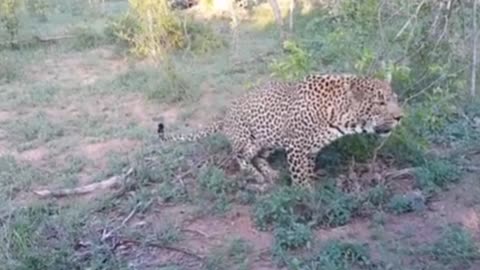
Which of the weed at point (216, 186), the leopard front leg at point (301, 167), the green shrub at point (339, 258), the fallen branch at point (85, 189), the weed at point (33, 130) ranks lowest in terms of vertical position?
the weed at point (33, 130)

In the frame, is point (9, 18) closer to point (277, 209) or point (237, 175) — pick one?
point (237, 175)

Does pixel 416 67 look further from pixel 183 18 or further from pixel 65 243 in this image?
pixel 183 18

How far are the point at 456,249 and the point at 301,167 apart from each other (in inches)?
57.9

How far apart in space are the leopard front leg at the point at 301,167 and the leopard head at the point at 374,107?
40cm

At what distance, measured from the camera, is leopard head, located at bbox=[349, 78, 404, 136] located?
617 centimetres

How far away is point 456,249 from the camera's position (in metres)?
5.30

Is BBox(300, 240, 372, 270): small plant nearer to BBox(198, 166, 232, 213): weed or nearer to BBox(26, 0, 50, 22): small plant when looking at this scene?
BBox(198, 166, 232, 213): weed

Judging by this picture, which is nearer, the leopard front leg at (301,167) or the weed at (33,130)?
the leopard front leg at (301,167)

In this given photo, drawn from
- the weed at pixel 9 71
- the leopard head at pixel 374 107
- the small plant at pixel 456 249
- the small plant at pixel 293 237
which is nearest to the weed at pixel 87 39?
the weed at pixel 9 71

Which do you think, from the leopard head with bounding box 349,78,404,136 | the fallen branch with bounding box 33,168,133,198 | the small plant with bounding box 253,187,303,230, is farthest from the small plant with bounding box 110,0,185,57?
the small plant with bounding box 253,187,303,230

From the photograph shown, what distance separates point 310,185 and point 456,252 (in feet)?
4.46

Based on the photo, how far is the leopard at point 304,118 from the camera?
20.4ft

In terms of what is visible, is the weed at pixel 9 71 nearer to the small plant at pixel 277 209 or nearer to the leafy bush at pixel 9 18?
the leafy bush at pixel 9 18

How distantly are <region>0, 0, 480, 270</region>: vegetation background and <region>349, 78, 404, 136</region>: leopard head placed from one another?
21cm
